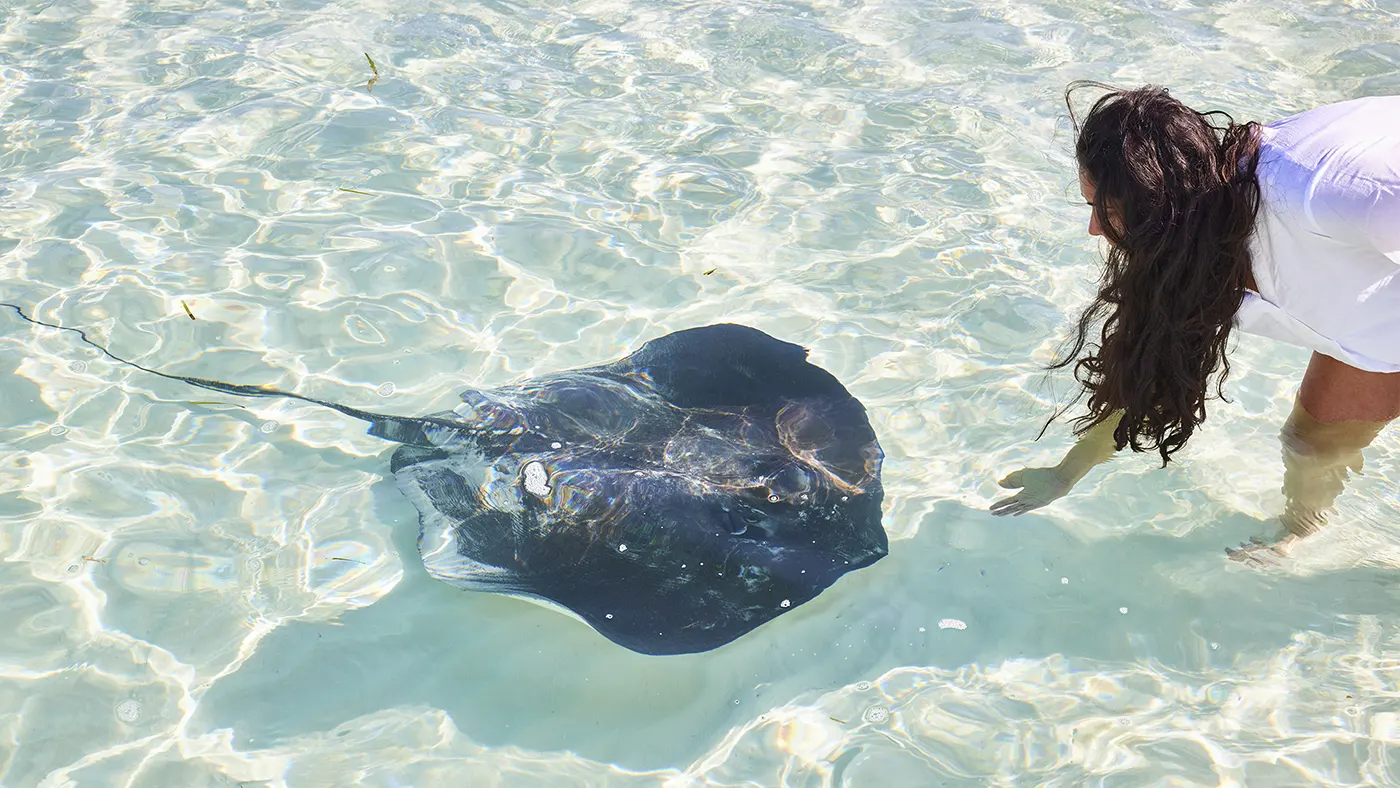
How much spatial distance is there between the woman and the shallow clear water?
0.91 meters

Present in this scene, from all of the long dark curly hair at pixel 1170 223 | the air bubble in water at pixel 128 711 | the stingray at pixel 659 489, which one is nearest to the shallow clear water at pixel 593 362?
the air bubble in water at pixel 128 711

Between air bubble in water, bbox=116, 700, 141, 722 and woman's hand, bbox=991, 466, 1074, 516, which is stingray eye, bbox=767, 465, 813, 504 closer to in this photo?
woman's hand, bbox=991, 466, 1074, 516

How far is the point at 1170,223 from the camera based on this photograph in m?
2.66

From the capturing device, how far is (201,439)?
4.18m

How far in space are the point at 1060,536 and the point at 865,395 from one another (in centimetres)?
106

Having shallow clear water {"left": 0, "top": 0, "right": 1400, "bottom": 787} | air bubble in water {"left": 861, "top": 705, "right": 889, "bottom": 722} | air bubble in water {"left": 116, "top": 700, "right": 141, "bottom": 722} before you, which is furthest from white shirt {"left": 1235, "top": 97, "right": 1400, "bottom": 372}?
air bubble in water {"left": 116, "top": 700, "right": 141, "bottom": 722}

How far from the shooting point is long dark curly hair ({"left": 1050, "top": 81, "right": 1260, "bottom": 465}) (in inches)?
104

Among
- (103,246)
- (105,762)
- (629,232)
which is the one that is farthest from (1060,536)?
(103,246)

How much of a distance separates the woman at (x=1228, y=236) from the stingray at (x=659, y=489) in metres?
0.98

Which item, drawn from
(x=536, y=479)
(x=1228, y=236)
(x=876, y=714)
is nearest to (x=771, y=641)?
(x=876, y=714)

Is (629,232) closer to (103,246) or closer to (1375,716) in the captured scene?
(103,246)

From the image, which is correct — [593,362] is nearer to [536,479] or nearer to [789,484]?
[536,479]

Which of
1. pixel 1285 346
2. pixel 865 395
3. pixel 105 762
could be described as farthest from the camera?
pixel 1285 346

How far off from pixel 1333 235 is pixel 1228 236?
272mm
